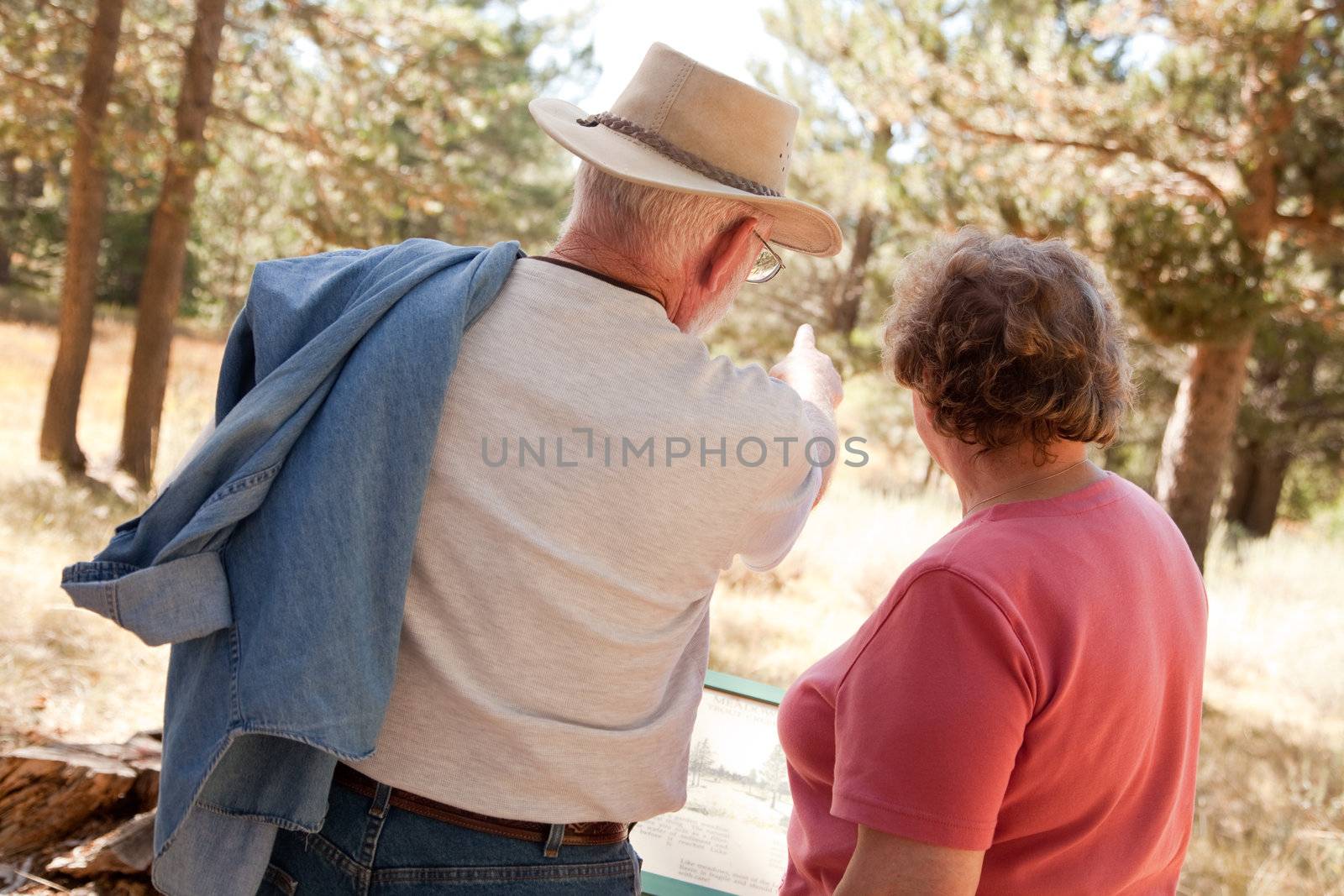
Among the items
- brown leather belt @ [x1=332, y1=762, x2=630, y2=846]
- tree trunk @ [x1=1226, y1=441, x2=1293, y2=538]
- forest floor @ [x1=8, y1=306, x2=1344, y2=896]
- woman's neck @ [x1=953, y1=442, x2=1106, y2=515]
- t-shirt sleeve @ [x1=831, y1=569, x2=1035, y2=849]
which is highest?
woman's neck @ [x1=953, y1=442, x2=1106, y2=515]

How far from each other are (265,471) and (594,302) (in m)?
0.44

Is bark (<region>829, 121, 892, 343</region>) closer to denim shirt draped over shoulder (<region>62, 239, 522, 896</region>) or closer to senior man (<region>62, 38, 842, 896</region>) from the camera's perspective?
senior man (<region>62, 38, 842, 896</region>)

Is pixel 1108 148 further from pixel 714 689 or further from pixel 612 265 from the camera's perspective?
pixel 612 265

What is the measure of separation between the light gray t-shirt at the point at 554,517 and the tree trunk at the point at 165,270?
6.94 meters

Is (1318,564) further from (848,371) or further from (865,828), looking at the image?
(865,828)

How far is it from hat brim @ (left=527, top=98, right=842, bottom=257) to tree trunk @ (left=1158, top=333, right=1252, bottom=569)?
522 centimetres

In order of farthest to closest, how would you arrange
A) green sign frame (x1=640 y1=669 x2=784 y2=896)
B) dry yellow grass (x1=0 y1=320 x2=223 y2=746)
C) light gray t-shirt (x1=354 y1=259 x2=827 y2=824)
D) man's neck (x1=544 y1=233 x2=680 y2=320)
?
1. dry yellow grass (x1=0 y1=320 x2=223 y2=746)
2. green sign frame (x1=640 y1=669 x2=784 y2=896)
3. man's neck (x1=544 y1=233 x2=680 y2=320)
4. light gray t-shirt (x1=354 y1=259 x2=827 y2=824)

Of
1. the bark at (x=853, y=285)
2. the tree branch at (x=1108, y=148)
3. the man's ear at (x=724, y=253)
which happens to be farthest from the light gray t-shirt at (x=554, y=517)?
the bark at (x=853, y=285)

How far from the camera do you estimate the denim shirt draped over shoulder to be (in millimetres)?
1191

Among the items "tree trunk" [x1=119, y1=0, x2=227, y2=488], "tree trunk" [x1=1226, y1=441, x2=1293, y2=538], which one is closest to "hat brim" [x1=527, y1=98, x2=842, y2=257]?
"tree trunk" [x1=119, y1=0, x2=227, y2=488]

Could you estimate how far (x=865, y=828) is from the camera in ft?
3.91

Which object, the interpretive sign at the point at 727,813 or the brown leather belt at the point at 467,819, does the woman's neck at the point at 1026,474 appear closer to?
the brown leather belt at the point at 467,819

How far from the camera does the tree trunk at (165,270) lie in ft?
24.2

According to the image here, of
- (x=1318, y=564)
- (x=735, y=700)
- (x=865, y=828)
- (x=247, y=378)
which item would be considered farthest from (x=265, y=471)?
(x=1318, y=564)
